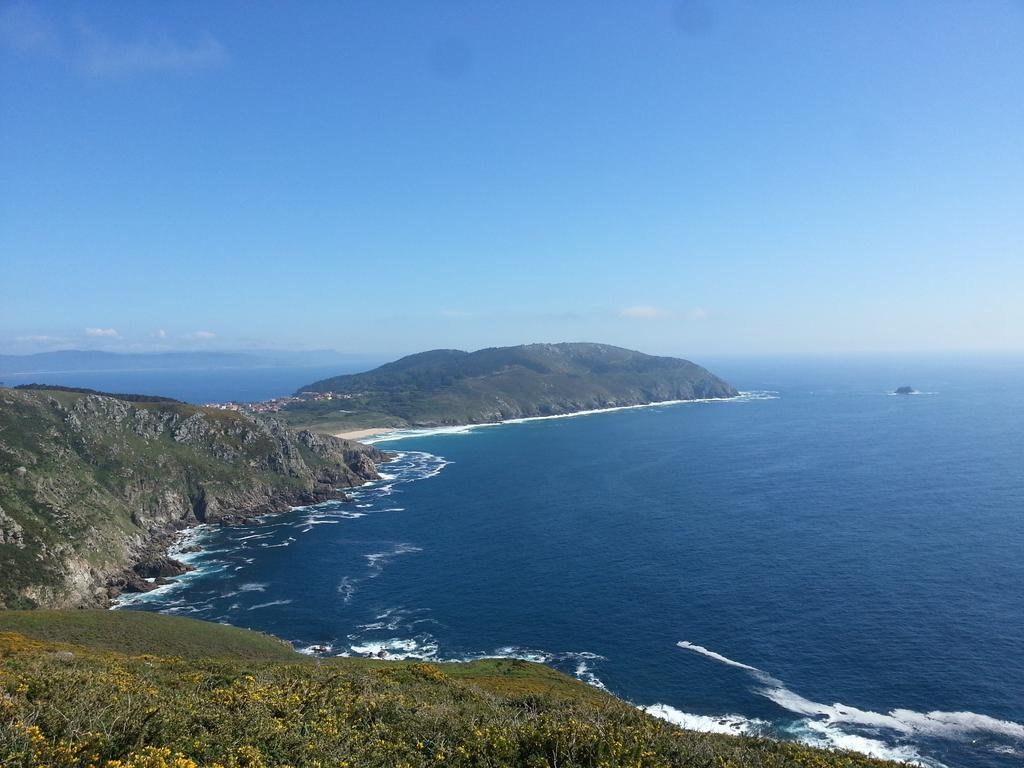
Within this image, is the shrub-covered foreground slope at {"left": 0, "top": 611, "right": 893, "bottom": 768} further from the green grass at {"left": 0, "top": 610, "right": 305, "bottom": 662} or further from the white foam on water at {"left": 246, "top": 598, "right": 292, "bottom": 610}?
the white foam on water at {"left": 246, "top": 598, "right": 292, "bottom": 610}

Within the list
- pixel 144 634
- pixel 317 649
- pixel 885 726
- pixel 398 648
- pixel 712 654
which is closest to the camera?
pixel 885 726

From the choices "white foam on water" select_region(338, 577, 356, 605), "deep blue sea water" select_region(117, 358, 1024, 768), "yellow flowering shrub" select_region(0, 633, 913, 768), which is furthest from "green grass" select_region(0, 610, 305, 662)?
"yellow flowering shrub" select_region(0, 633, 913, 768)

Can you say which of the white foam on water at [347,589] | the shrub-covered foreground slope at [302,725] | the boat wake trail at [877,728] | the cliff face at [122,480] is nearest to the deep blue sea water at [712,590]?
the boat wake trail at [877,728]

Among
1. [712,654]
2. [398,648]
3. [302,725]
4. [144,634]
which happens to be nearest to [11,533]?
[144,634]

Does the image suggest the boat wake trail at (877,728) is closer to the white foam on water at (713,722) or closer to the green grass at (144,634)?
the white foam on water at (713,722)

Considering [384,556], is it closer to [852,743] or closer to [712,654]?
[712,654]

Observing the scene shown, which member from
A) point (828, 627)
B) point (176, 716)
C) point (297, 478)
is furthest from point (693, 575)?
point (297, 478)
